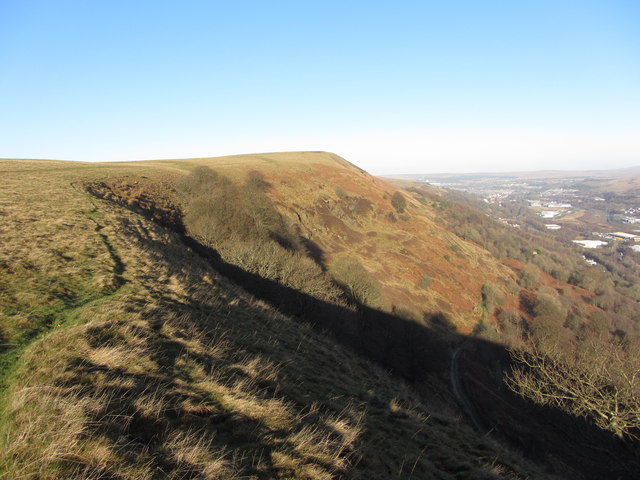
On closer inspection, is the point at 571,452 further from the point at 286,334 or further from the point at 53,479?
the point at 53,479

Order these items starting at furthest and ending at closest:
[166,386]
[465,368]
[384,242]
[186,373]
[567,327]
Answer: [384,242]
[567,327]
[465,368]
[186,373]
[166,386]

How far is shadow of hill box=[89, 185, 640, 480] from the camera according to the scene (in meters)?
21.1

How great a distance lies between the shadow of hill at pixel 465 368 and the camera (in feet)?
69.1

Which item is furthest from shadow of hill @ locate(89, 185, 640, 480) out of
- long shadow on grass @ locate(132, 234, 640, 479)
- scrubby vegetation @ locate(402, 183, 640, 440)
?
scrubby vegetation @ locate(402, 183, 640, 440)

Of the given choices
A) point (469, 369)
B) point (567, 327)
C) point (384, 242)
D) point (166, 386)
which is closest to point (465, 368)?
point (469, 369)

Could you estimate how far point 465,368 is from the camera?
3597 centimetres

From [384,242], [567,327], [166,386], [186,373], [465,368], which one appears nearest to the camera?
[166,386]

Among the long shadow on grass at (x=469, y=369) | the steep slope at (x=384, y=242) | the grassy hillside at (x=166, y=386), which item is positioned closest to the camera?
the grassy hillside at (x=166, y=386)

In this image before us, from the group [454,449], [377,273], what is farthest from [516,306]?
[454,449]

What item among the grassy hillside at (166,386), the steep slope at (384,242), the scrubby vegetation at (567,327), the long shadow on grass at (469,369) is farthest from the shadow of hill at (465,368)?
the grassy hillside at (166,386)

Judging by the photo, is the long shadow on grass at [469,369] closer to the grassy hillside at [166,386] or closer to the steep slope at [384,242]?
the steep slope at [384,242]

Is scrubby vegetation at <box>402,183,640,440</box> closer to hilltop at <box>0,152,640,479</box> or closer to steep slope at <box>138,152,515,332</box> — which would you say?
steep slope at <box>138,152,515,332</box>

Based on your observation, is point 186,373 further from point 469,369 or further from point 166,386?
point 469,369

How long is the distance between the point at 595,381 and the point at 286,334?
1770 cm
